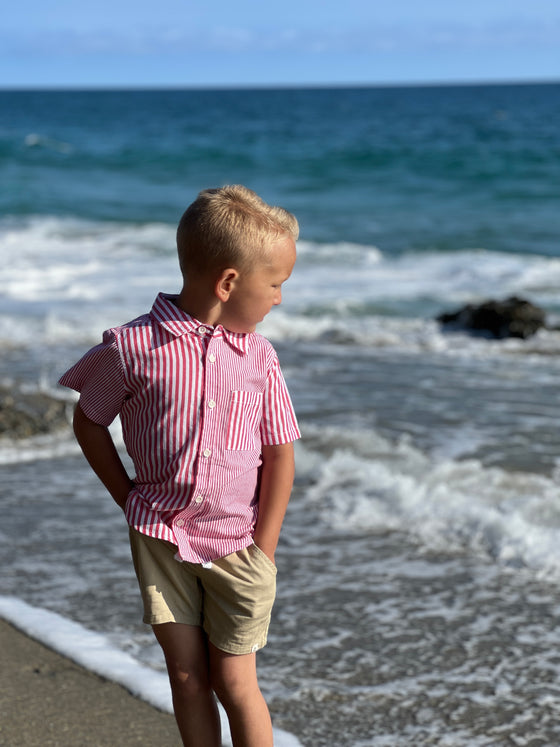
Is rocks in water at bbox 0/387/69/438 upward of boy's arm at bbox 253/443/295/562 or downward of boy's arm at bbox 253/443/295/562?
downward

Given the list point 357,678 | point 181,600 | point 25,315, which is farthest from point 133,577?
point 25,315

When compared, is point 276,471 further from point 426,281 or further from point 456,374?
point 426,281

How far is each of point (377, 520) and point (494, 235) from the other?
14804 mm

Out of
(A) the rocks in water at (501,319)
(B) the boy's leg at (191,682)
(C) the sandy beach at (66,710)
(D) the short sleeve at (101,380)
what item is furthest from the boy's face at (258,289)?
(A) the rocks in water at (501,319)

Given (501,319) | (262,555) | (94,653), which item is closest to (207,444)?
(262,555)

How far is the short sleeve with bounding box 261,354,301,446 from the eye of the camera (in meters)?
2.13

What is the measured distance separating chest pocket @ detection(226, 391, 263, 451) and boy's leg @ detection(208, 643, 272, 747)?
0.47m

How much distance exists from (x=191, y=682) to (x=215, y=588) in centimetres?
23

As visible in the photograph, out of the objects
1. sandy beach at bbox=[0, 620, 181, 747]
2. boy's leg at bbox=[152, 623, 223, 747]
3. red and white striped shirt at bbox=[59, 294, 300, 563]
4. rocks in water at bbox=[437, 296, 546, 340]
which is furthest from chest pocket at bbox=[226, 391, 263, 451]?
rocks in water at bbox=[437, 296, 546, 340]

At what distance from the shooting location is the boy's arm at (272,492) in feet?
6.98

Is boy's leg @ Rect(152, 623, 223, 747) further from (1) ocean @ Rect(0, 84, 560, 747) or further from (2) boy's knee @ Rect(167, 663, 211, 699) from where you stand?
(1) ocean @ Rect(0, 84, 560, 747)

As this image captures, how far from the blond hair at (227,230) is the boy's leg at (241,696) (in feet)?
2.89

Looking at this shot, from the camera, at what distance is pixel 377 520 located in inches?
181

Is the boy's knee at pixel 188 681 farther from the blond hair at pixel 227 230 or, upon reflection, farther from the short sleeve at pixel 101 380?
the blond hair at pixel 227 230
